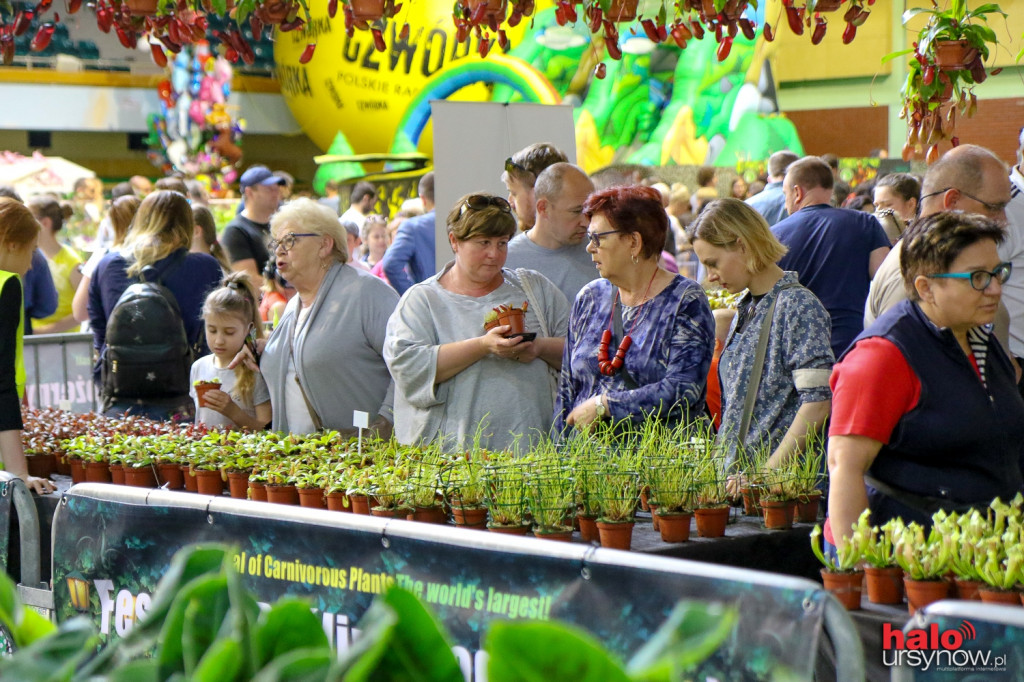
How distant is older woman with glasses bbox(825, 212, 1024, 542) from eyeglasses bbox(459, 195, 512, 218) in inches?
Result: 57.4

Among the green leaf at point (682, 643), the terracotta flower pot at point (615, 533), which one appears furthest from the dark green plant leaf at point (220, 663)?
the terracotta flower pot at point (615, 533)

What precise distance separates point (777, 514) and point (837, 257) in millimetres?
2465

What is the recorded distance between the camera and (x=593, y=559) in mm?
1763

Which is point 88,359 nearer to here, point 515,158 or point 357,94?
point 515,158

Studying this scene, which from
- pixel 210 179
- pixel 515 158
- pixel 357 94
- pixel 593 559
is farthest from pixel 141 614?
pixel 210 179

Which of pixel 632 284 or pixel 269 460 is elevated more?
pixel 632 284

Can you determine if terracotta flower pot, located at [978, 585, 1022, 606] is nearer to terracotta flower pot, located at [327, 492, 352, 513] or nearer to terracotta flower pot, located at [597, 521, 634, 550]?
terracotta flower pot, located at [597, 521, 634, 550]

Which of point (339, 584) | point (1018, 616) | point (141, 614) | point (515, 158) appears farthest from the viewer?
point (515, 158)

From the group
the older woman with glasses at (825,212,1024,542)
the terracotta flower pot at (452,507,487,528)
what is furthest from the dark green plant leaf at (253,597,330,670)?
A: the terracotta flower pot at (452,507,487,528)

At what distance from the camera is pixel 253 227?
21.6ft

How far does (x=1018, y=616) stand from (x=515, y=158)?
3352mm

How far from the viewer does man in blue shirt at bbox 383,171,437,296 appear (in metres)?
6.59

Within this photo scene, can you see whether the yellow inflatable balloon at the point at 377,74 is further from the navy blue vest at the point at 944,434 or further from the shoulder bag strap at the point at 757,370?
the navy blue vest at the point at 944,434

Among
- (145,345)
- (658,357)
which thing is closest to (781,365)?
(658,357)
